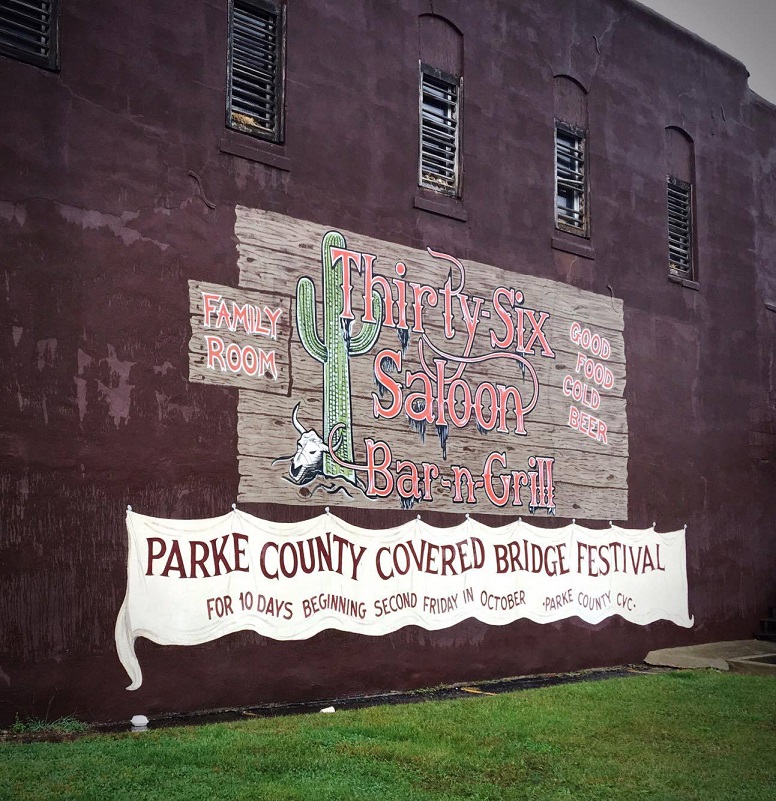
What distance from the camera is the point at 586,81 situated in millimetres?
14406

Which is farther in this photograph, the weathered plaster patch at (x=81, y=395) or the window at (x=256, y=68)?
the window at (x=256, y=68)

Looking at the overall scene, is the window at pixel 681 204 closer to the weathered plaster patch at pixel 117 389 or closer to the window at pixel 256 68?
the window at pixel 256 68

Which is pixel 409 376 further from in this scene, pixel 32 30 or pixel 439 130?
pixel 32 30

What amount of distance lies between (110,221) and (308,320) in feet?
7.69

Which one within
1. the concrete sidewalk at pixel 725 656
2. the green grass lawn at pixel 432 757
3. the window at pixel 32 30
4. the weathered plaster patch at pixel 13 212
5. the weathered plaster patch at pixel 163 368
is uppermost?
the window at pixel 32 30

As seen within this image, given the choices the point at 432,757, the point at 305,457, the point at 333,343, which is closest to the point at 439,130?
the point at 333,343

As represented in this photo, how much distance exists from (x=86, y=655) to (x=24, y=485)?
156 cm

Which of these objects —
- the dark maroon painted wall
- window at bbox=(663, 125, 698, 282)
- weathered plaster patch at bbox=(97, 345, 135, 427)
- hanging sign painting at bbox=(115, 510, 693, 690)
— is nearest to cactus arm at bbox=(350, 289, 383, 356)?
the dark maroon painted wall

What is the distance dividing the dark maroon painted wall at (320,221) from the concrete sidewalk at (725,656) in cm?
25

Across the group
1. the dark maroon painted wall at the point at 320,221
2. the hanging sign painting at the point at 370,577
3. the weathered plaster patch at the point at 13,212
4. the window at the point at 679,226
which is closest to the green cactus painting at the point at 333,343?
the dark maroon painted wall at the point at 320,221

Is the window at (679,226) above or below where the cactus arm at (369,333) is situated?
above

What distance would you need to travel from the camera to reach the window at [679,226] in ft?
51.3

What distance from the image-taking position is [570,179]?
1421 cm

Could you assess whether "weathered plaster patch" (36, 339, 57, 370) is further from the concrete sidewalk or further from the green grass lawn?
the concrete sidewalk
